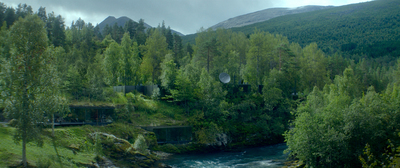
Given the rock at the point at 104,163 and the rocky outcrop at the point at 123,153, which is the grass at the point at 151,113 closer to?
the rocky outcrop at the point at 123,153

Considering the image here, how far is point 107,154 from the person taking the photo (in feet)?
81.6

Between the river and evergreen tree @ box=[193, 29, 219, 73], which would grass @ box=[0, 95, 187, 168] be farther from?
evergreen tree @ box=[193, 29, 219, 73]

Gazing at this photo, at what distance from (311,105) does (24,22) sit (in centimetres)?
3491

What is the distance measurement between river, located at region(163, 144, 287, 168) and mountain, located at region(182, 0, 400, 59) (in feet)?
387

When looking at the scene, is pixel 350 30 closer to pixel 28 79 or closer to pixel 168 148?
pixel 168 148

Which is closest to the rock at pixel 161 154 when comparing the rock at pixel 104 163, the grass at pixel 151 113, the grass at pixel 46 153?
the grass at pixel 151 113

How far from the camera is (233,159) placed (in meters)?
31.9

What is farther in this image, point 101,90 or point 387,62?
point 387,62

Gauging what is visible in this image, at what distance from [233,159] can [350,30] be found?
548 feet

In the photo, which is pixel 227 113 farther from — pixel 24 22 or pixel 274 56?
pixel 24 22

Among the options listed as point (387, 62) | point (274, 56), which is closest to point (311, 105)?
point (274, 56)

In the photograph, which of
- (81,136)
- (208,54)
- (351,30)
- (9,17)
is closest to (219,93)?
(208,54)

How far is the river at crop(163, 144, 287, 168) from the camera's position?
28.8m

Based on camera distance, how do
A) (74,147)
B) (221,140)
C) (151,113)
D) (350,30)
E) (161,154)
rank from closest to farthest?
(74,147) < (161,154) < (221,140) < (151,113) < (350,30)
